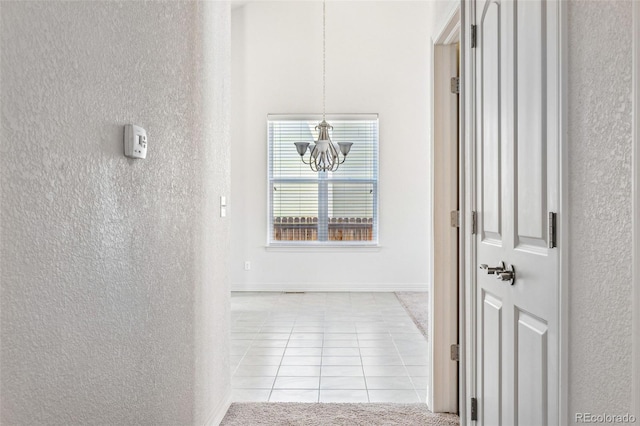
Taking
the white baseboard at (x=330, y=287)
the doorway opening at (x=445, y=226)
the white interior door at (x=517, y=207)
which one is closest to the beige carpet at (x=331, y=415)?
the doorway opening at (x=445, y=226)

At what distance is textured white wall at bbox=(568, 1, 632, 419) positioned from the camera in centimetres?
102

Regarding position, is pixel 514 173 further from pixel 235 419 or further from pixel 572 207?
pixel 235 419

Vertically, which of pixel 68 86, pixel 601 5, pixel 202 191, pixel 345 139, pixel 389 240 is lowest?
pixel 389 240

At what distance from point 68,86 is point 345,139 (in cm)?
599

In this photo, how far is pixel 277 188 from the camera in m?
7.13

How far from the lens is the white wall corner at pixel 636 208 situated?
0.96 m

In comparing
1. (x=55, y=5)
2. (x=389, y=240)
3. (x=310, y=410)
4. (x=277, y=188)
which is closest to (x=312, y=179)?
(x=277, y=188)

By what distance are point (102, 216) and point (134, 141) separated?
0.29 meters

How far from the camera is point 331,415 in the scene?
8.86 ft

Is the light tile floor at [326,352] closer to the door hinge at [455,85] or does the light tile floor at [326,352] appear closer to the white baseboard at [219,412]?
the white baseboard at [219,412]

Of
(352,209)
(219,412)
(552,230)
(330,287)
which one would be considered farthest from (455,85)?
(330,287)

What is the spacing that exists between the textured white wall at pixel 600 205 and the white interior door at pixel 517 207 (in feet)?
0.27

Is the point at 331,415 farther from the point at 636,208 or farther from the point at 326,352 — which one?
the point at 636,208

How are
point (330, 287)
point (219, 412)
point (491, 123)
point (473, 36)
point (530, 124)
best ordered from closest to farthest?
1. point (530, 124)
2. point (491, 123)
3. point (473, 36)
4. point (219, 412)
5. point (330, 287)
